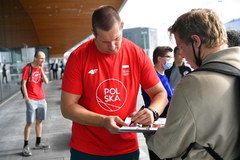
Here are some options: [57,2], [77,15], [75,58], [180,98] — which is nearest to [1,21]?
[57,2]

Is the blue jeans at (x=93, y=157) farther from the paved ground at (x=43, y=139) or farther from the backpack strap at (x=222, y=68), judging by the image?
the paved ground at (x=43, y=139)

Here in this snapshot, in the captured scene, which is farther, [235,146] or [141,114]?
[141,114]

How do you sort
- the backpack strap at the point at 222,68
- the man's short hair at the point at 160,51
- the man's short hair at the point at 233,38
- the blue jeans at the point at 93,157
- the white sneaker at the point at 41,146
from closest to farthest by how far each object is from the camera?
1. the backpack strap at the point at 222,68
2. the blue jeans at the point at 93,157
3. the man's short hair at the point at 233,38
4. the man's short hair at the point at 160,51
5. the white sneaker at the point at 41,146

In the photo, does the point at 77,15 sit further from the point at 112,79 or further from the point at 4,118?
the point at 112,79

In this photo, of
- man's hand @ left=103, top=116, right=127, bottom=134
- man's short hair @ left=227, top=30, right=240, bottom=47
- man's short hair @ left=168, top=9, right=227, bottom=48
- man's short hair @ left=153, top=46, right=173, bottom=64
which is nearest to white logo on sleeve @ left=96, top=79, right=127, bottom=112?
man's hand @ left=103, top=116, right=127, bottom=134

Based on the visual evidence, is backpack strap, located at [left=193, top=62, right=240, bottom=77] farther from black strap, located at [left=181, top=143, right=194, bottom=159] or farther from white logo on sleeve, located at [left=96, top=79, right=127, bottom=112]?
white logo on sleeve, located at [left=96, top=79, right=127, bottom=112]

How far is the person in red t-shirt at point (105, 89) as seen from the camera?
175 centimetres

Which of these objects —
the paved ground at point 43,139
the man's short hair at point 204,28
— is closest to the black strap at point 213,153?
the man's short hair at point 204,28

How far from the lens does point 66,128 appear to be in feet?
21.9

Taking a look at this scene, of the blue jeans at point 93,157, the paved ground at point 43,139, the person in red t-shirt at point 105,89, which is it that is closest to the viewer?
the person in red t-shirt at point 105,89

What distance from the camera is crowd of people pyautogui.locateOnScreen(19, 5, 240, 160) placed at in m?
1.21

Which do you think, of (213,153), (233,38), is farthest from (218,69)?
(233,38)

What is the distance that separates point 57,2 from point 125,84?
17.3 m

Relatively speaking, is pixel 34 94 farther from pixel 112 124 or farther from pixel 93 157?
pixel 112 124
